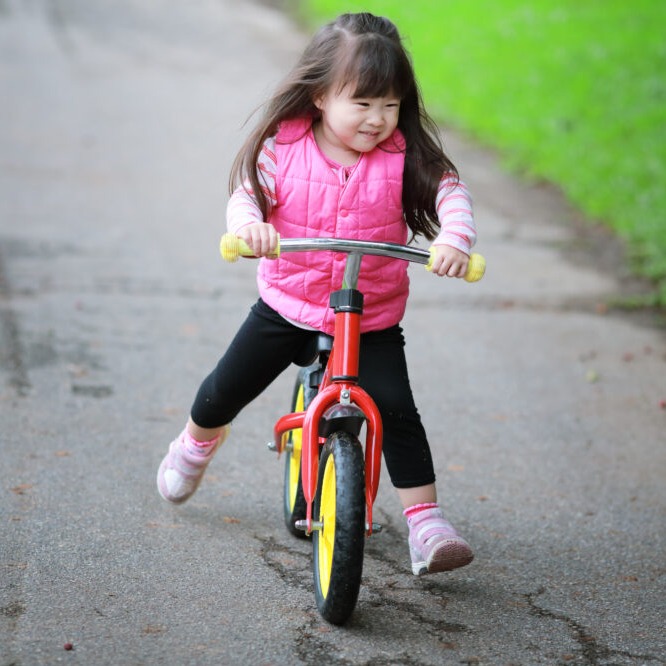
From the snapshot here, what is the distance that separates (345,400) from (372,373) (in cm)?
23

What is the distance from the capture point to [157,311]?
6344 millimetres

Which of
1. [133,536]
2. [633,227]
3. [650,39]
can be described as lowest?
[133,536]

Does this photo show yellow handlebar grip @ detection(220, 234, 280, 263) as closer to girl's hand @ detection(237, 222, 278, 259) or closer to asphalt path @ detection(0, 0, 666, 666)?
girl's hand @ detection(237, 222, 278, 259)

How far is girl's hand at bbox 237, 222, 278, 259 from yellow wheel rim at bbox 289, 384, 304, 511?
94cm

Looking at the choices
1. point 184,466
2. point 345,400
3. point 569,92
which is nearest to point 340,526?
point 345,400

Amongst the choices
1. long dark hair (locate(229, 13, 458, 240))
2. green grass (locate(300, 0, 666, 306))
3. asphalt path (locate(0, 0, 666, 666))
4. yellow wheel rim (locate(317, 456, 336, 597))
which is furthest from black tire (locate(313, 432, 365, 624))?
green grass (locate(300, 0, 666, 306))

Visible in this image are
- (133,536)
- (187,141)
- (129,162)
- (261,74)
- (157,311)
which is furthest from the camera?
(261,74)

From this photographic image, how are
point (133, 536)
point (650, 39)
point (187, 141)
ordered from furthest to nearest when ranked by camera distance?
point (650, 39) < point (187, 141) < point (133, 536)

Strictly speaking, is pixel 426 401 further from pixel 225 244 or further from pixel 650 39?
pixel 650 39

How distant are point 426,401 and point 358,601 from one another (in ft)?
6.93

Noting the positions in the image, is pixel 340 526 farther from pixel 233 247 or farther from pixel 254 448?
pixel 254 448

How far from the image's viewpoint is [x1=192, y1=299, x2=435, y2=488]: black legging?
3334mm

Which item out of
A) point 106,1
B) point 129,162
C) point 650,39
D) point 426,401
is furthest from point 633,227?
point 106,1

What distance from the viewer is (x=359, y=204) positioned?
3.27 m
